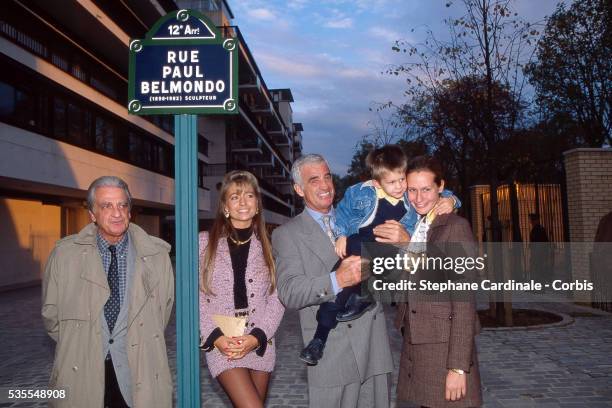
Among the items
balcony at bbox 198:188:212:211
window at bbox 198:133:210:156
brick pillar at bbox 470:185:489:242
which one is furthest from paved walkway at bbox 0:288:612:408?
window at bbox 198:133:210:156

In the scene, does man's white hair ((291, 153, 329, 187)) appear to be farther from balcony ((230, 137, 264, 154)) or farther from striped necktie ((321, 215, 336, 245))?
balcony ((230, 137, 264, 154))

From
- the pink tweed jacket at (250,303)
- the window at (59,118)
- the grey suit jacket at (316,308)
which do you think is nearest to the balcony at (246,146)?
the window at (59,118)

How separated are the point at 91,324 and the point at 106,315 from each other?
0.37 feet

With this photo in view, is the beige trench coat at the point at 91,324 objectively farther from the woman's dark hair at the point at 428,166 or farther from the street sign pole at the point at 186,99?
the woman's dark hair at the point at 428,166

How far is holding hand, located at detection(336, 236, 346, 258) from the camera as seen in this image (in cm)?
291

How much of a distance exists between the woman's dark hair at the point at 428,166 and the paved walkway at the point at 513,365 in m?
3.28

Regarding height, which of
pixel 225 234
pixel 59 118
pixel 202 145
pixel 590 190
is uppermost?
pixel 202 145

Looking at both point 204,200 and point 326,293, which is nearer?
point 326,293

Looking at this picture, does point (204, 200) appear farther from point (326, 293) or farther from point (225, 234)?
point (326, 293)

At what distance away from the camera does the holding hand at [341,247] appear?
9.53ft

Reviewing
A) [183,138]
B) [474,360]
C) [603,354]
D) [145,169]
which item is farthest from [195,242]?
[145,169]

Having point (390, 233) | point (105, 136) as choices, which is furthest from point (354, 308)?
point (105, 136)

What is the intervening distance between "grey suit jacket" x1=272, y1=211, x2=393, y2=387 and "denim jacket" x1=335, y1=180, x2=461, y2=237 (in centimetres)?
22

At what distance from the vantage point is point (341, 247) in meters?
2.92
